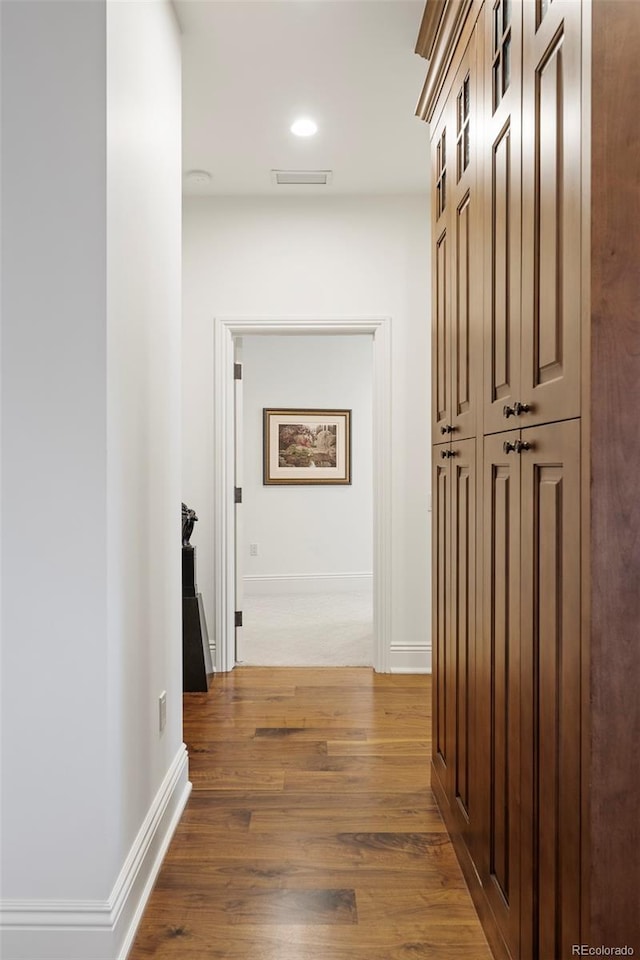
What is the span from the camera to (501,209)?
1528 mm

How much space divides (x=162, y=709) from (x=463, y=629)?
3.17 ft

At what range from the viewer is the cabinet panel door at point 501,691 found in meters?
1.41

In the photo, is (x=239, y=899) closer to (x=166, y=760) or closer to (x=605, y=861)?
(x=166, y=760)

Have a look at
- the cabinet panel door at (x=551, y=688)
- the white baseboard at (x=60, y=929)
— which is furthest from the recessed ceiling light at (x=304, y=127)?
the white baseboard at (x=60, y=929)

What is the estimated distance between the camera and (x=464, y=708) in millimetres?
1909

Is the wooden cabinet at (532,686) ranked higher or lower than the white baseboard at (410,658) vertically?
higher

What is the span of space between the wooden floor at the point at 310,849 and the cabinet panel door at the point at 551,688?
1.64 ft

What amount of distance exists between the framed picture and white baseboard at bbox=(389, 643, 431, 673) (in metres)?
2.90

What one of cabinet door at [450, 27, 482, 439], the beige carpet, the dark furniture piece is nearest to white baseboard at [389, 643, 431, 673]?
the beige carpet

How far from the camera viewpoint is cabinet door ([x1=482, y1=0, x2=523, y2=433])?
1.41m

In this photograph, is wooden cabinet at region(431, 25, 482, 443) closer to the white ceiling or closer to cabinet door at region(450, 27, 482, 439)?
cabinet door at region(450, 27, 482, 439)

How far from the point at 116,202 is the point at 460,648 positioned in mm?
1507

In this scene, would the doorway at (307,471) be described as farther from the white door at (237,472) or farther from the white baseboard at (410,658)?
the white baseboard at (410,658)

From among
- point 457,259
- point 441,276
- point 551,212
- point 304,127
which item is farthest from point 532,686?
point 304,127
